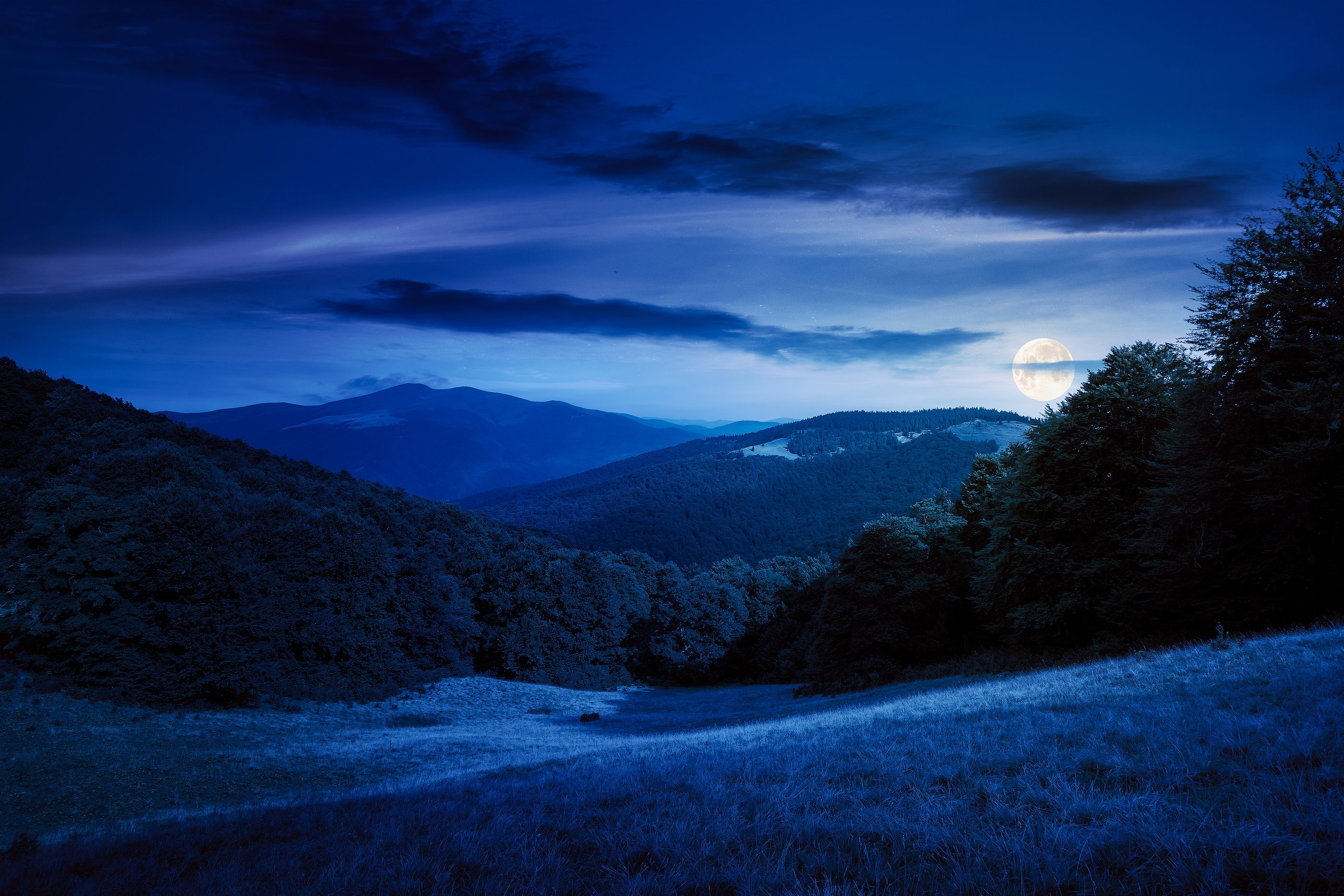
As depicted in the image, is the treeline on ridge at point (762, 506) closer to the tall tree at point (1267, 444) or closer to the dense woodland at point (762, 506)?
the dense woodland at point (762, 506)

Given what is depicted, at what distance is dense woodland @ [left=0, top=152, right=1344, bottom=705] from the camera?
19.1 meters

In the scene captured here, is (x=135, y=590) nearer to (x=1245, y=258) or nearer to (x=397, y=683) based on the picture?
(x=397, y=683)

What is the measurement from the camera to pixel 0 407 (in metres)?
Result: 51.5

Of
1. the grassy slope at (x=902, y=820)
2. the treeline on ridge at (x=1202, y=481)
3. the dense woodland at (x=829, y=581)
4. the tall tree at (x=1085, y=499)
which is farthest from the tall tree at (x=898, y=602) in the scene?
the grassy slope at (x=902, y=820)

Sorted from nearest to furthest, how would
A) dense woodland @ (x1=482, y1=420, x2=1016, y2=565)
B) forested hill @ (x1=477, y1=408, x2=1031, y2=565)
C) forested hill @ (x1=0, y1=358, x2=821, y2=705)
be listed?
1. forested hill @ (x1=0, y1=358, x2=821, y2=705)
2. dense woodland @ (x1=482, y1=420, x2=1016, y2=565)
3. forested hill @ (x1=477, y1=408, x2=1031, y2=565)

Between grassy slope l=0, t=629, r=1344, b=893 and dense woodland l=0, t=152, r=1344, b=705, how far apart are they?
35.5ft

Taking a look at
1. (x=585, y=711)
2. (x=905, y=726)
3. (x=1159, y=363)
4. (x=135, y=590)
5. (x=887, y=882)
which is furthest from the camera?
(x=585, y=711)

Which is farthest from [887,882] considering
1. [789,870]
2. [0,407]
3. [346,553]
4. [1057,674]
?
[0,407]

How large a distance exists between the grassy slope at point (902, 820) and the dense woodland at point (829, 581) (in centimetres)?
1081

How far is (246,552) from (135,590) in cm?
556

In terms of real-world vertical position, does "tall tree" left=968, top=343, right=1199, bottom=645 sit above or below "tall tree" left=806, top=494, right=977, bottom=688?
above

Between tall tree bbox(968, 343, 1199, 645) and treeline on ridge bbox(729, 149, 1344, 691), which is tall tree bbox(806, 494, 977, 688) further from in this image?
tall tree bbox(968, 343, 1199, 645)

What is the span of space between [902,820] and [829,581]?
4332 centimetres

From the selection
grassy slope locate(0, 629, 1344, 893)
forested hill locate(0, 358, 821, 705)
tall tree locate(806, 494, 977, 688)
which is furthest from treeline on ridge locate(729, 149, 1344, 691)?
forested hill locate(0, 358, 821, 705)
